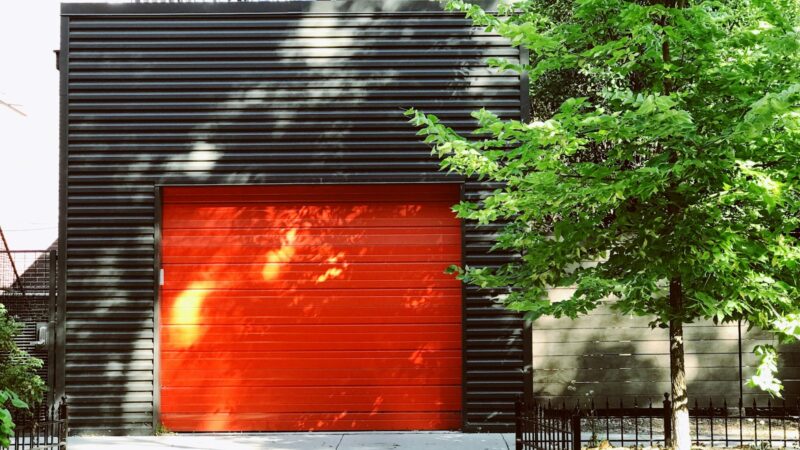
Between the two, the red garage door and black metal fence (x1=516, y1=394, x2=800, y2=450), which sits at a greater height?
the red garage door

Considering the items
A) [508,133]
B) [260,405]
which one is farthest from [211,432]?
[508,133]

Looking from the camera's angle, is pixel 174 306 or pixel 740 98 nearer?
pixel 740 98

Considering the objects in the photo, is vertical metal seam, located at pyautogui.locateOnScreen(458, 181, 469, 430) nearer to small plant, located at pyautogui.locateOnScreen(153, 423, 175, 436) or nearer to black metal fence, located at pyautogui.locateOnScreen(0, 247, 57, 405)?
small plant, located at pyautogui.locateOnScreen(153, 423, 175, 436)

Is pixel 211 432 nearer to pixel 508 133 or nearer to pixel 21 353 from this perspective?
pixel 21 353

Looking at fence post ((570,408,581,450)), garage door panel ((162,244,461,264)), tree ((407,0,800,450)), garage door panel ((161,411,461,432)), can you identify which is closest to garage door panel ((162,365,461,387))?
garage door panel ((161,411,461,432))

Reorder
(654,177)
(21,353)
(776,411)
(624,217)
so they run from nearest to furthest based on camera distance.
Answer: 1. (654,177)
2. (624,217)
3. (776,411)
4. (21,353)

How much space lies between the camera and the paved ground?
33.7 ft

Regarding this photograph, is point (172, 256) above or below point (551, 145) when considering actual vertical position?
below

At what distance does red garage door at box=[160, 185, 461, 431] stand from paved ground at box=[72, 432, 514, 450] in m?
0.34

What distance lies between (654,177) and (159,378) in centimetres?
728

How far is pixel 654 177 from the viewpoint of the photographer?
23.7 feet

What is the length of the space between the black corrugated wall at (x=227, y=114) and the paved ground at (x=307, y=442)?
948 mm

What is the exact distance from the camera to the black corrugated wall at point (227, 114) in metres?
11.4

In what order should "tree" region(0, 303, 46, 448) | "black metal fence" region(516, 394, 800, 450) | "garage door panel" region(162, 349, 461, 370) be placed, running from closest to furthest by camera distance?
"black metal fence" region(516, 394, 800, 450), "tree" region(0, 303, 46, 448), "garage door panel" region(162, 349, 461, 370)
